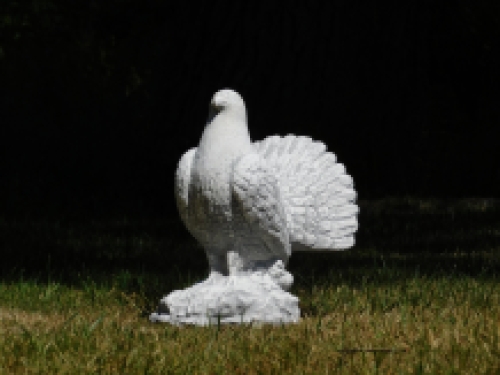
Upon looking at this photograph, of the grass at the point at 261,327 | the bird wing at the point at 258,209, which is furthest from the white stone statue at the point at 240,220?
the grass at the point at 261,327

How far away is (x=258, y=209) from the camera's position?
4418 millimetres

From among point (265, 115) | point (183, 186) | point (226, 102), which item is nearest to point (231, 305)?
point (183, 186)

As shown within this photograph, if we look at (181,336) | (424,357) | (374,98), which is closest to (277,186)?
(181,336)

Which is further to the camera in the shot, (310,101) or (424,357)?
(310,101)

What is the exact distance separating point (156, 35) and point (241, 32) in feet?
24.2

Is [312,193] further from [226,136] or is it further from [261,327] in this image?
[261,327]

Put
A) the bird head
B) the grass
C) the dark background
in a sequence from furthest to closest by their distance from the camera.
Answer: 1. the dark background
2. the bird head
3. the grass

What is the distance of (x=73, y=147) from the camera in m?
10.4

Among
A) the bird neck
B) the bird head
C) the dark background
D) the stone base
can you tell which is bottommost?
the stone base

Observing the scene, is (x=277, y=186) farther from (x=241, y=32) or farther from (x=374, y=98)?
(x=374, y=98)

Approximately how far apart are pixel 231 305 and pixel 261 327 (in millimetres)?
190

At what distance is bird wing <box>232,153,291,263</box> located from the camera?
172 inches

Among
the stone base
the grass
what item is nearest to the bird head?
the stone base

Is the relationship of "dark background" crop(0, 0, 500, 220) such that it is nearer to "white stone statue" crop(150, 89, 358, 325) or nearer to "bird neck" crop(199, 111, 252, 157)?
"white stone statue" crop(150, 89, 358, 325)
